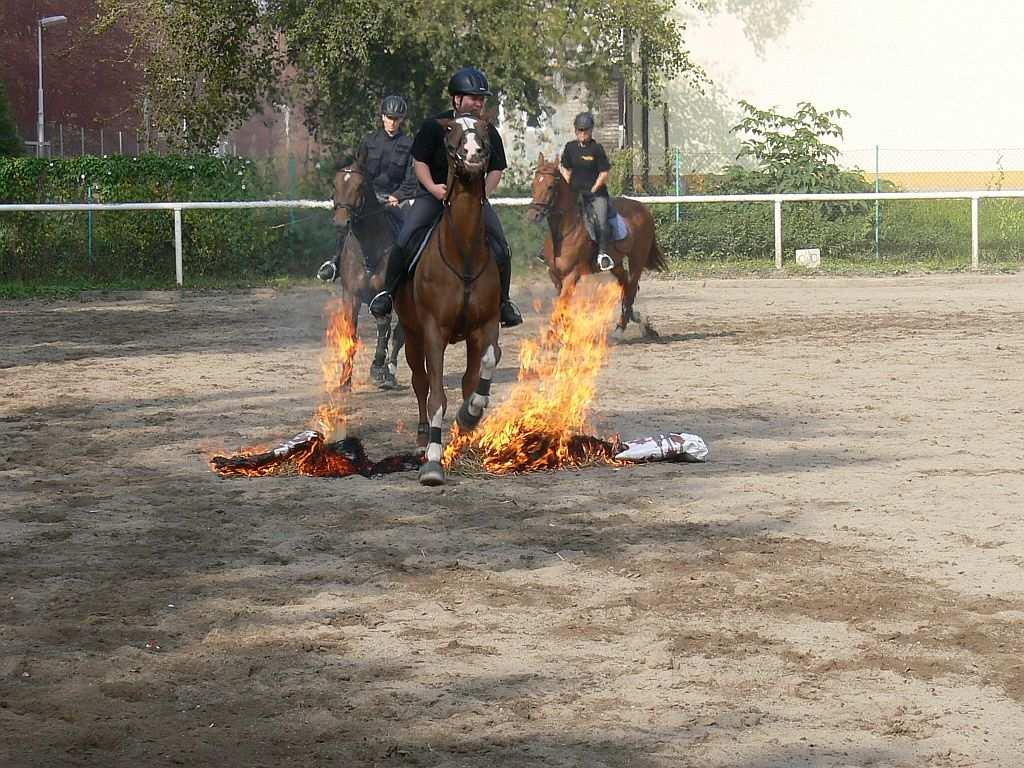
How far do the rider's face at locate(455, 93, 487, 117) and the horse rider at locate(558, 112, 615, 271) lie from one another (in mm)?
7468

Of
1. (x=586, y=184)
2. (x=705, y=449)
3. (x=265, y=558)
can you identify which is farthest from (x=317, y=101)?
(x=265, y=558)

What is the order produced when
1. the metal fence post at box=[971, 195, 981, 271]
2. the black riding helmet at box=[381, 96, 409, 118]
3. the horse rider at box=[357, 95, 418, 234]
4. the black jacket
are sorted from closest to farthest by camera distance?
the black riding helmet at box=[381, 96, 409, 118]
the horse rider at box=[357, 95, 418, 234]
the black jacket
the metal fence post at box=[971, 195, 981, 271]

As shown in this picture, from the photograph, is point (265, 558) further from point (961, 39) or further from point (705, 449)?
Result: point (961, 39)

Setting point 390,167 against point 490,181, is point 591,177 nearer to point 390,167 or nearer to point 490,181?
point 390,167

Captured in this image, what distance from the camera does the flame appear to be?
11.9m

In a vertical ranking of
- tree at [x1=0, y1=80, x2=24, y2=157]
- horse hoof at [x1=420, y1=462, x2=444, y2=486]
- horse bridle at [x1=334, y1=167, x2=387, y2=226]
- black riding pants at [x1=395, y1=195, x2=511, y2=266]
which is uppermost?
tree at [x1=0, y1=80, x2=24, y2=157]

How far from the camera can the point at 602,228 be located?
17.7 meters

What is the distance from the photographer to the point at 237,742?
17.4 ft

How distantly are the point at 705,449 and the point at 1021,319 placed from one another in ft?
34.4

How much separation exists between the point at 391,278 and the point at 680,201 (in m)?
18.5

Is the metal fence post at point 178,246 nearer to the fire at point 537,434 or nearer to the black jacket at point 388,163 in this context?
the black jacket at point 388,163

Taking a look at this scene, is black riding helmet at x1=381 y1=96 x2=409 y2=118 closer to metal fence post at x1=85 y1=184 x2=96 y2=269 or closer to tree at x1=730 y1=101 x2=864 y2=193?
metal fence post at x1=85 y1=184 x2=96 y2=269

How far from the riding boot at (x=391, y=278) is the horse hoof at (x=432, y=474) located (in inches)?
50.6

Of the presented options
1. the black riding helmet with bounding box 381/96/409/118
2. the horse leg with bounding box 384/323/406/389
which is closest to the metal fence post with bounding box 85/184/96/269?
the horse leg with bounding box 384/323/406/389
